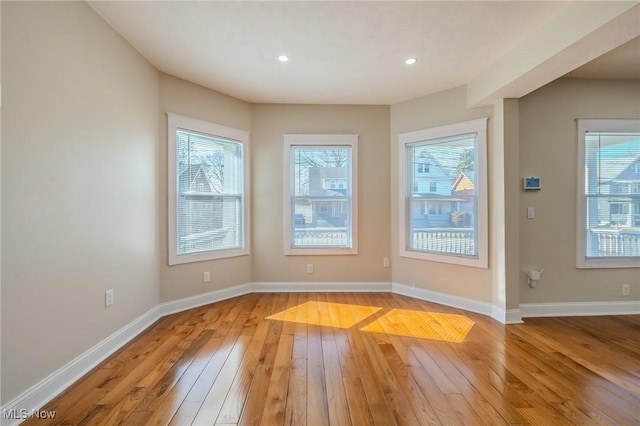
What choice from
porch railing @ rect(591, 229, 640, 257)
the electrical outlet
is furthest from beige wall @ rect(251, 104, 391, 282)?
porch railing @ rect(591, 229, 640, 257)

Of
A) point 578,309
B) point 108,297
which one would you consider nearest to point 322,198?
point 108,297

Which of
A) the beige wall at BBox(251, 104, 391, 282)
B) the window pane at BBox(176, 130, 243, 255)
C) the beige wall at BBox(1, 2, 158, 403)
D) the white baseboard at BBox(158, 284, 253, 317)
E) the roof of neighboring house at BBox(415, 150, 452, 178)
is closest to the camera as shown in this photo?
the beige wall at BBox(1, 2, 158, 403)

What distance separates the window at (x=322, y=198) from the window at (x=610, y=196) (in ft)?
8.76

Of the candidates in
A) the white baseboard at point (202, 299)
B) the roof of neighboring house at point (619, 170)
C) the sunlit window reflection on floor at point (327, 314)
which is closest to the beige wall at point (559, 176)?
the roof of neighboring house at point (619, 170)

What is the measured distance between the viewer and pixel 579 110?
3.22 m

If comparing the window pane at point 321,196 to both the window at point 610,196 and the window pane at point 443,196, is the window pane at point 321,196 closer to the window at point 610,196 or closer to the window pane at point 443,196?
the window pane at point 443,196

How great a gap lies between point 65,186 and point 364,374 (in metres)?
2.43

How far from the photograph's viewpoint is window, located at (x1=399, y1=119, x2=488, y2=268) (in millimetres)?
3344

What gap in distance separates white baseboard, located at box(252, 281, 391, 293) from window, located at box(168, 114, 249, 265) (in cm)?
61

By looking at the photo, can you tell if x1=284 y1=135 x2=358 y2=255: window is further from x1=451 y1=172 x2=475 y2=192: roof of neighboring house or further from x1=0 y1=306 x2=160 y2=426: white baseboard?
x1=0 y1=306 x2=160 y2=426: white baseboard

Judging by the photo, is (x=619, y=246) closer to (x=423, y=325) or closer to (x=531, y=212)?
(x=531, y=212)

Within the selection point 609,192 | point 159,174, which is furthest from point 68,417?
point 609,192

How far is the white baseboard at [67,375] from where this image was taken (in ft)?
5.24

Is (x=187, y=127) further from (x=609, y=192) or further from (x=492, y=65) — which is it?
(x=609, y=192)
